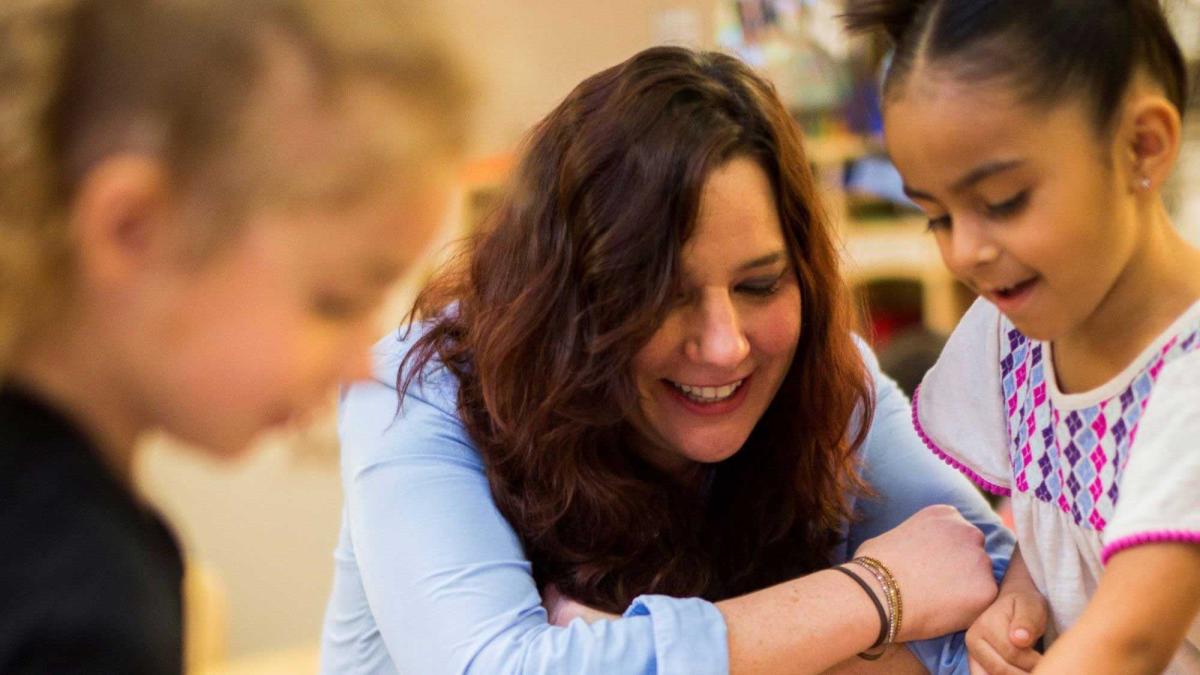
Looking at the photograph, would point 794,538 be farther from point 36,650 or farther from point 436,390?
point 36,650

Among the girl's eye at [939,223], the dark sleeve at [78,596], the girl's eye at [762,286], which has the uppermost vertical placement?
the girl's eye at [939,223]

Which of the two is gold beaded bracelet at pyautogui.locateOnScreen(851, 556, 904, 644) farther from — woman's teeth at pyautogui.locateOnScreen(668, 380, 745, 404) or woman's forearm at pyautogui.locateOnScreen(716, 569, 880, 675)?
woman's teeth at pyautogui.locateOnScreen(668, 380, 745, 404)

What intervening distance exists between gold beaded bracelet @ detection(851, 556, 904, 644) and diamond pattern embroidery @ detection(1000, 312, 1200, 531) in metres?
0.15

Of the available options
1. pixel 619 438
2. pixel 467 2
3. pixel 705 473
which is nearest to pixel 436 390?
pixel 619 438

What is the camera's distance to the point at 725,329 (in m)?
1.17

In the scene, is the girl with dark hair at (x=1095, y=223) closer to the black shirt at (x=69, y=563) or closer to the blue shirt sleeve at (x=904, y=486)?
the blue shirt sleeve at (x=904, y=486)

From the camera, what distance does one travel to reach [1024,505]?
1138mm

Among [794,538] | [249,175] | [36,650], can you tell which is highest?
[249,175]

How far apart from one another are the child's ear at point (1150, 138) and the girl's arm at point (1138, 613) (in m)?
0.26

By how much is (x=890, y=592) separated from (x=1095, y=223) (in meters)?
0.44

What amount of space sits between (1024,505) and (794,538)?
310mm

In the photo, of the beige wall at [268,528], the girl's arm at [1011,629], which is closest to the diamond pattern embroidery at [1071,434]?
the girl's arm at [1011,629]

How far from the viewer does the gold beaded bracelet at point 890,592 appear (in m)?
1.19

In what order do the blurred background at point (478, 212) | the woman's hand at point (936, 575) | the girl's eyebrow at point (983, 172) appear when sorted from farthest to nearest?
the blurred background at point (478, 212)
the woman's hand at point (936, 575)
the girl's eyebrow at point (983, 172)
